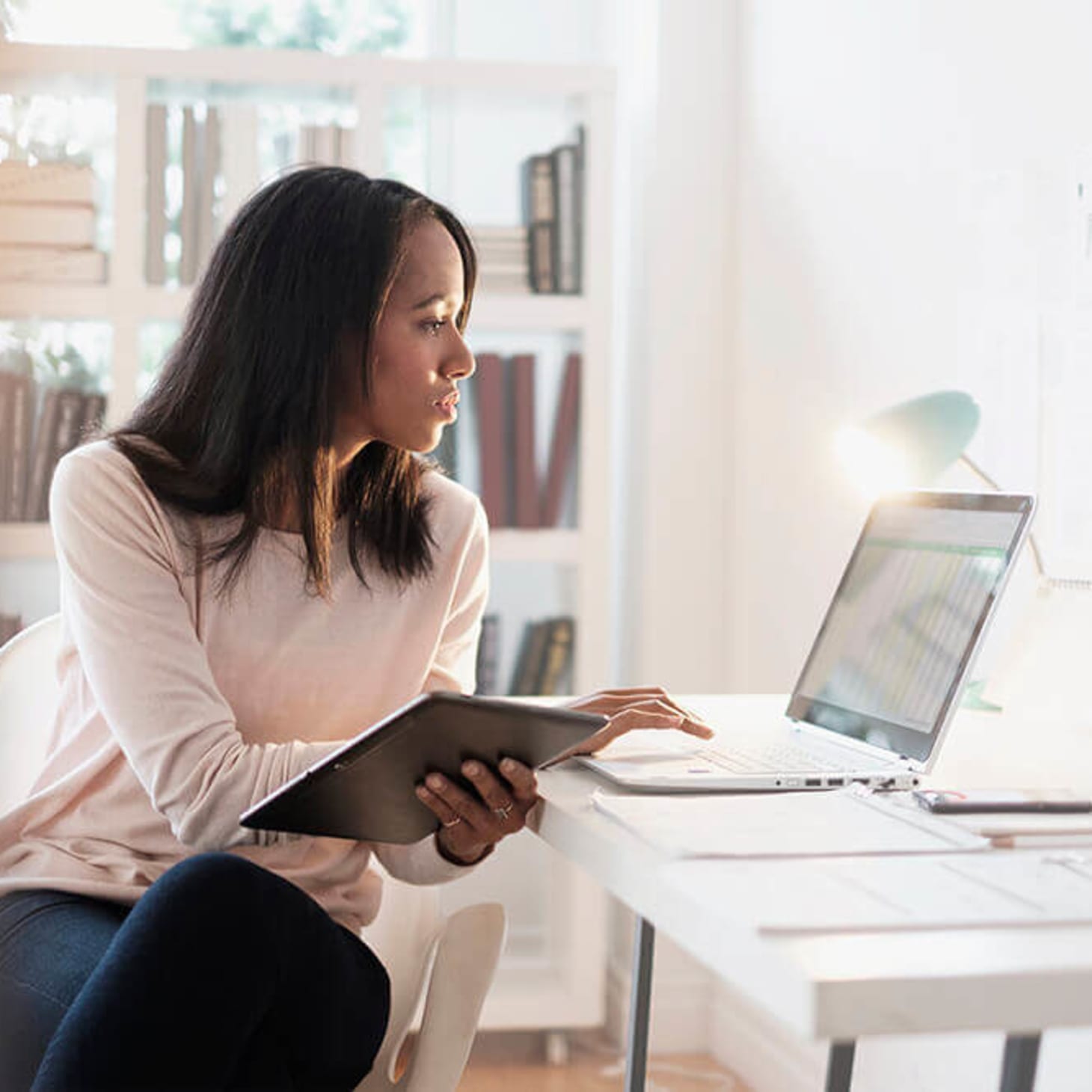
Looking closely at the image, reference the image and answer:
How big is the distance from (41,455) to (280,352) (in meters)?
1.16

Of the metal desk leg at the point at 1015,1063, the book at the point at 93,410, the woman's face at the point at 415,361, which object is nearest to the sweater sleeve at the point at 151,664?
the woman's face at the point at 415,361

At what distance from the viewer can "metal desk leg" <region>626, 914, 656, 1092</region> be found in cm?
161

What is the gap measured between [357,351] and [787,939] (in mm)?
916

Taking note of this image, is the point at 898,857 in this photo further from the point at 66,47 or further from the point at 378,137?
the point at 66,47

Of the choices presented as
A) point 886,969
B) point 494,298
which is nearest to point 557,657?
point 494,298

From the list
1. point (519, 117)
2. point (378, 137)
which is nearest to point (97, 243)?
point (378, 137)

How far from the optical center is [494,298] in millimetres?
2666

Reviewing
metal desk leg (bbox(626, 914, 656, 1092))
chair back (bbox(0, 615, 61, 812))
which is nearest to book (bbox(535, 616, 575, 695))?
metal desk leg (bbox(626, 914, 656, 1092))

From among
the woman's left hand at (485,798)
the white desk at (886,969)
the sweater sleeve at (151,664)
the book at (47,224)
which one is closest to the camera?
the white desk at (886,969)

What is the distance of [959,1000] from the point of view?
2.47 ft

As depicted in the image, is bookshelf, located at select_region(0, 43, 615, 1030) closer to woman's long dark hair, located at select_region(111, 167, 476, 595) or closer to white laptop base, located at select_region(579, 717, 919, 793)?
woman's long dark hair, located at select_region(111, 167, 476, 595)

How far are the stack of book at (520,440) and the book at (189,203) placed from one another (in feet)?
1.59

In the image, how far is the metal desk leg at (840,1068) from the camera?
1260 millimetres

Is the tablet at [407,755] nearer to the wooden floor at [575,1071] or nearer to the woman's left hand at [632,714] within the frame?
the woman's left hand at [632,714]
